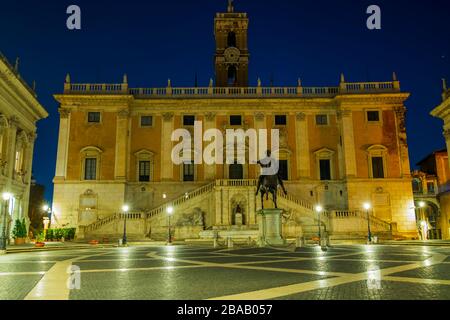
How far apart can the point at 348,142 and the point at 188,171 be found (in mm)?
16787

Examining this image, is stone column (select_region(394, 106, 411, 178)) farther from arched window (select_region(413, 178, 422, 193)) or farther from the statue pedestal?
the statue pedestal

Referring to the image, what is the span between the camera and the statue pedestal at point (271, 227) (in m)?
22.0

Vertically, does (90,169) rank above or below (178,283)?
above

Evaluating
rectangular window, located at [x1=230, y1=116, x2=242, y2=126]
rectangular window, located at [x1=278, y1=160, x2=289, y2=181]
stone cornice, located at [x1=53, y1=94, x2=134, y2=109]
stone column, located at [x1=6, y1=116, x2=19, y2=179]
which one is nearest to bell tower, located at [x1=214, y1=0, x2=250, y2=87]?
rectangular window, located at [x1=230, y1=116, x2=242, y2=126]

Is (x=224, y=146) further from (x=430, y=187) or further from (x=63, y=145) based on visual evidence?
(x=430, y=187)

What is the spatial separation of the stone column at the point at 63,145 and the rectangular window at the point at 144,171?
290 inches

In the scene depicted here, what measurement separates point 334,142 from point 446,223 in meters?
14.8

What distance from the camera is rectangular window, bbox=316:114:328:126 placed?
41375 mm

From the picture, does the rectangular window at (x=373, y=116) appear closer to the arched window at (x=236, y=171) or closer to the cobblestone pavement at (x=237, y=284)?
the arched window at (x=236, y=171)

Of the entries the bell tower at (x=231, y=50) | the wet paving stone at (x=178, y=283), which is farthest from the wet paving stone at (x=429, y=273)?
the bell tower at (x=231, y=50)

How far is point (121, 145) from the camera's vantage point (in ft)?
129

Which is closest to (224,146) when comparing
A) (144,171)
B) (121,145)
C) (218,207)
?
(218,207)

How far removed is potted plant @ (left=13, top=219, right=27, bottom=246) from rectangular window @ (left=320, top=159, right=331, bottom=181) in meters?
27.8
